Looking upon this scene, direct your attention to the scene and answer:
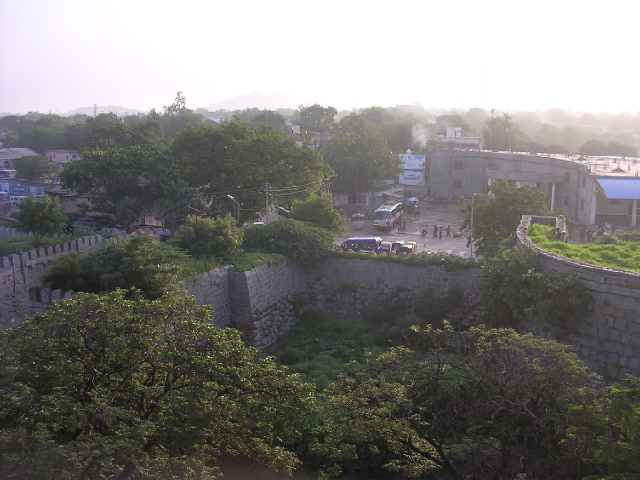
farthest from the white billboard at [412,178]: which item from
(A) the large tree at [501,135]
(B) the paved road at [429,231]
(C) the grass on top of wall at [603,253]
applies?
(C) the grass on top of wall at [603,253]

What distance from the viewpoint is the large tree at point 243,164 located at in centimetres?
2448

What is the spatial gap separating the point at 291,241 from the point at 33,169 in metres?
34.2

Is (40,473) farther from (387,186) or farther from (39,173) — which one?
(39,173)

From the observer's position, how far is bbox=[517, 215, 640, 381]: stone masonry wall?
10.5 meters

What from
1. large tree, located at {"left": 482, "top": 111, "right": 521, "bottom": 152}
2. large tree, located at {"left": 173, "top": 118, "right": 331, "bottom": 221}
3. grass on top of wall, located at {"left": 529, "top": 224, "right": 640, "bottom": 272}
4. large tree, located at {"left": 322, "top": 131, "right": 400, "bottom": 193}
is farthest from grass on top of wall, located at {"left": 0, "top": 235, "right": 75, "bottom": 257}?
large tree, located at {"left": 482, "top": 111, "right": 521, "bottom": 152}

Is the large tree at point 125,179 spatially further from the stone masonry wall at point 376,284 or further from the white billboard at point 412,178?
the white billboard at point 412,178

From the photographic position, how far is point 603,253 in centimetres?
1278

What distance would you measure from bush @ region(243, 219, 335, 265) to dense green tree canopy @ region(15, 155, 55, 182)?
32900 mm

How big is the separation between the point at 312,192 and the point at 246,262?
34.2 ft

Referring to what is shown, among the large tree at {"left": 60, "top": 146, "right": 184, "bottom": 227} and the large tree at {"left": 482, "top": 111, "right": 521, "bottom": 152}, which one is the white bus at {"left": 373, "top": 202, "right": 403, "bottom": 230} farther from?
the large tree at {"left": 482, "top": 111, "right": 521, "bottom": 152}

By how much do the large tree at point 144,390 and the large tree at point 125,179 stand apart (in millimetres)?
17100

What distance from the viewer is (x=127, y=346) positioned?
25.7 ft

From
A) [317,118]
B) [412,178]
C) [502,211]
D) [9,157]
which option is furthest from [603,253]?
[317,118]

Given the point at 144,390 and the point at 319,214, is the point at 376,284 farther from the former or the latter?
the point at 144,390
